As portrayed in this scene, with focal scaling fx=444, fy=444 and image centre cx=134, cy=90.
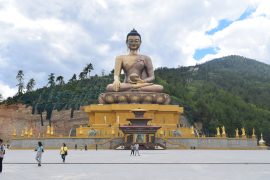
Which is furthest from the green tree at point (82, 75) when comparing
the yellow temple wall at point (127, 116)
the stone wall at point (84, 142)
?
the stone wall at point (84, 142)

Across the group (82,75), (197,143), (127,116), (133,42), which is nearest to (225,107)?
(133,42)

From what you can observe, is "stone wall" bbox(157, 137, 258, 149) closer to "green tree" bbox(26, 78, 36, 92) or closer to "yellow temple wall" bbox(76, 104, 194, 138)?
→ "yellow temple wall" bbox(76, 104, 194, 138)

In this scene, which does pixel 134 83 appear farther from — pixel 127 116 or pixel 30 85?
pixel 30 85

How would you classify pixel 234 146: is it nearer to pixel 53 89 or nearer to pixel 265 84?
pixel 53 89

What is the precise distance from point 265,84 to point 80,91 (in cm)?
6008

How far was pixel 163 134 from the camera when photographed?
111ft

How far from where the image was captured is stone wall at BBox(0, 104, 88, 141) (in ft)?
219

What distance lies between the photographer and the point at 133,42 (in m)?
40.4

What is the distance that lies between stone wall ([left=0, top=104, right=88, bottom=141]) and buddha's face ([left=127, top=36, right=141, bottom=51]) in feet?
91.4

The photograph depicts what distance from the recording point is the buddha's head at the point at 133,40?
40.3 metres

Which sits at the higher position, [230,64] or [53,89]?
[230,64]

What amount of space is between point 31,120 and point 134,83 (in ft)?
112
